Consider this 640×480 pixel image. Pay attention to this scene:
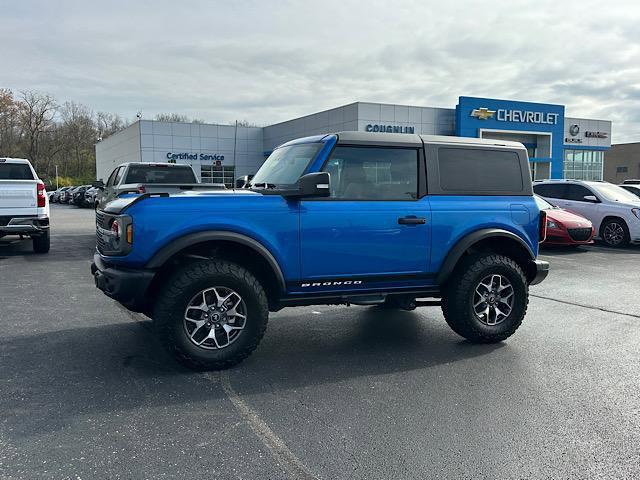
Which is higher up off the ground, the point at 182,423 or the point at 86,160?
the point at 86,160

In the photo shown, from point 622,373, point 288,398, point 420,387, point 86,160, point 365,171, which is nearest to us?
point 288,398

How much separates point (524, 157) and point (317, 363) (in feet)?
A: 10.2

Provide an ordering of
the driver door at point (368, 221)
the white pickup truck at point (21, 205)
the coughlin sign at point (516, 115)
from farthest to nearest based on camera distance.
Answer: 1. the coughlin sign at point (516, 115)
2. the white pickup truck at point (21, 205)
3. the driver door at point (368, 221)

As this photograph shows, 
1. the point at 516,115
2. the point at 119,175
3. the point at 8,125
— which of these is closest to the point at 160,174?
the point at 119,175

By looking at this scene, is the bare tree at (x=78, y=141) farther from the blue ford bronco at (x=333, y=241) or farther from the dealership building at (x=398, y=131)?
the blue ford bronco at (x=333, y=241)

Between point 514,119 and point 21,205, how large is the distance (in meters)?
34.5

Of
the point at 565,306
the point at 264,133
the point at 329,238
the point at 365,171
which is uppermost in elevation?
the point at 264,133

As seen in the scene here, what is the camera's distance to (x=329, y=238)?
4691 mm

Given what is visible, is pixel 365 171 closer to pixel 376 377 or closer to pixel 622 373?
pixel 376 377

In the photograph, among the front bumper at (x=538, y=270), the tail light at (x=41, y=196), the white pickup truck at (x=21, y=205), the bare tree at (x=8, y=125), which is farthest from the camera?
the bare tree at (x=8, y=125)

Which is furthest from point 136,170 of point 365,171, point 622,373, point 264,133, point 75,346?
point 264,133

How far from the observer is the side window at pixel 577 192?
48.5ft

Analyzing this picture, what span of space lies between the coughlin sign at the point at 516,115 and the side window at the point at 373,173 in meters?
32.8

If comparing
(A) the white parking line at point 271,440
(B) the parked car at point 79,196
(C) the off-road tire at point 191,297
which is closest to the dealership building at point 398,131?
(B) the parked car at point 79,196
